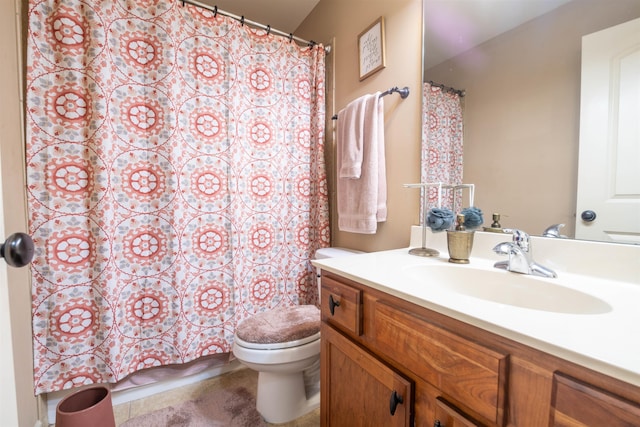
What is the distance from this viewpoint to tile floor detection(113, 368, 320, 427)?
125 cm

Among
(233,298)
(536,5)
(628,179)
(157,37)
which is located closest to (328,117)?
(157,37)

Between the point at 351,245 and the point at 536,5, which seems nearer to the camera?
the point at 536,5

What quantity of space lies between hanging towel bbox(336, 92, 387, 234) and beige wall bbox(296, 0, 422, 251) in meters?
0.05

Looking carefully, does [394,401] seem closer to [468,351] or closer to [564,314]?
[468,351]

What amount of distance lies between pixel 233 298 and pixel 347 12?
1.81 metres

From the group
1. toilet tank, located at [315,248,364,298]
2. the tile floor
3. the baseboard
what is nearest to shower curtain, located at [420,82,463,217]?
toilet tank, located at [315,248,364,298]

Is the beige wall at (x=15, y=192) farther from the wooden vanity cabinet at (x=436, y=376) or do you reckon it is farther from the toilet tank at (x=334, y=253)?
the toilet tank at (x=334, y=253)

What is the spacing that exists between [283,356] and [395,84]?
135 centimetres

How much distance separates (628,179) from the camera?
695 mm

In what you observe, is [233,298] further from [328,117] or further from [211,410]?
[328,117]

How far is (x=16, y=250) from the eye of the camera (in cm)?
58

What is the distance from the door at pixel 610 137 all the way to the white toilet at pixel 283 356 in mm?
1048

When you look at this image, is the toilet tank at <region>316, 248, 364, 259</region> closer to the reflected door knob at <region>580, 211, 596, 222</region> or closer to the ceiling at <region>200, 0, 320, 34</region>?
the reflected door knob at <region>580, 211, 596, 222</region>

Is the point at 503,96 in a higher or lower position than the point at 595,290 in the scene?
higher
